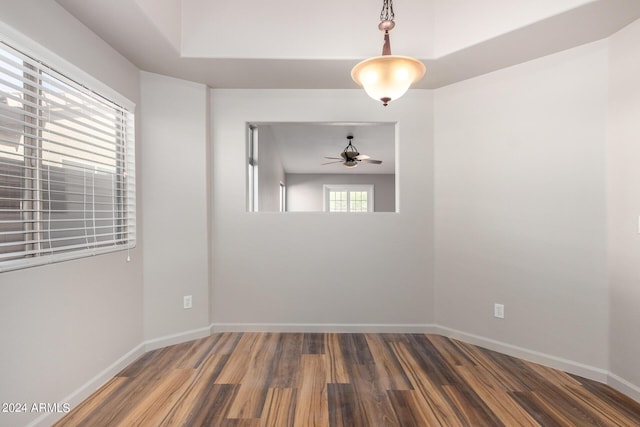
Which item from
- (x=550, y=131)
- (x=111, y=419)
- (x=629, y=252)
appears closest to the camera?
(x=111, y=419)

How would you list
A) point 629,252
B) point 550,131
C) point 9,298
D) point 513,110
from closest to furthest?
1. point 9,298
2. point 629,252
3. point 550,131
4. point 513,110

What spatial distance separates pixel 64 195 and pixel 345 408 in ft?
7.10

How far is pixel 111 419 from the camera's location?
1.75m

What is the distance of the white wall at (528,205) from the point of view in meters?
2.23

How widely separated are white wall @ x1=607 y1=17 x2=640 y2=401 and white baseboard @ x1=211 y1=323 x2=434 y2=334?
137 cm

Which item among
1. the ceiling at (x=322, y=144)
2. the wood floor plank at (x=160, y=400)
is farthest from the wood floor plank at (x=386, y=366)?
the ceiling at (x=322, y=144)

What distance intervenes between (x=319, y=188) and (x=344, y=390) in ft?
22.7

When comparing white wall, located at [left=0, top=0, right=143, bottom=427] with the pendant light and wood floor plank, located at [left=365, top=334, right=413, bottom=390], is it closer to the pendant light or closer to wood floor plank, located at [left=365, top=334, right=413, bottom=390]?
the pendant light

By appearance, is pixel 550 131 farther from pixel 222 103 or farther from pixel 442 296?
pixel 222 103

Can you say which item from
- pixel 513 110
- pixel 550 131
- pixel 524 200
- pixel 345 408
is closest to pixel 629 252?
Result: pixel 524 200

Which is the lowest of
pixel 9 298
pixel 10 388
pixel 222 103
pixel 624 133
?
pixel 10 388

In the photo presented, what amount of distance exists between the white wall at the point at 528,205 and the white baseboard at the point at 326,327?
27 cm

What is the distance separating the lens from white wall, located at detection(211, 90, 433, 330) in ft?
9.83

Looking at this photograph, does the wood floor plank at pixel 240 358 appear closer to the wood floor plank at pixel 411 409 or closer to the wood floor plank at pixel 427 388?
the wood floor plank at pixel 411 409
